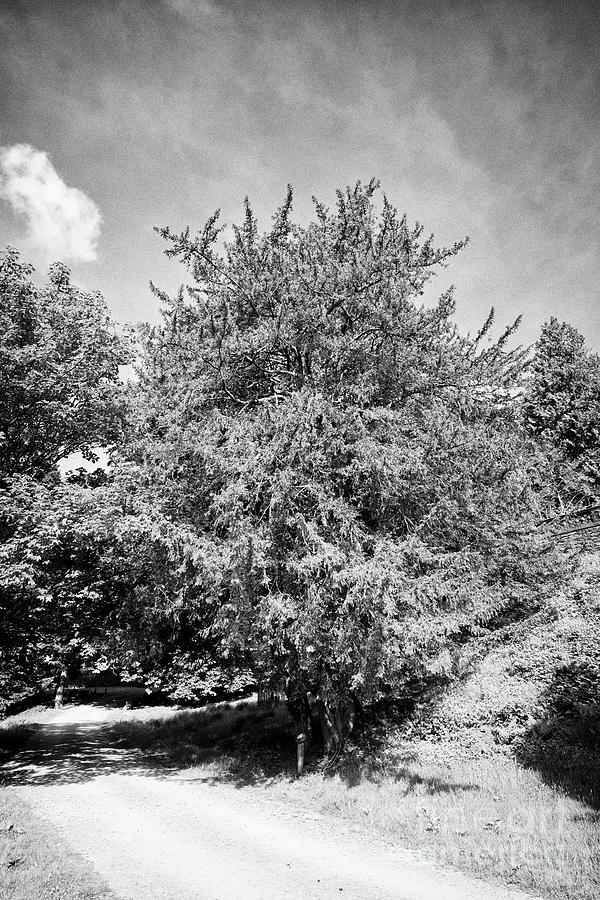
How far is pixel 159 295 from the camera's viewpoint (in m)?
13.6

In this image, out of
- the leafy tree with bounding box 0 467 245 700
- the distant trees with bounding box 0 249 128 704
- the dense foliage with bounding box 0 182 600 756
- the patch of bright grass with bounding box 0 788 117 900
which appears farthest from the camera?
the distant trees with bounding box 0 249 128 704

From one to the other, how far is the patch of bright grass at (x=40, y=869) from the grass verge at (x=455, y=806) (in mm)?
4257

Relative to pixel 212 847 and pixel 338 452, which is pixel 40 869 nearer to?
pixel 212 847

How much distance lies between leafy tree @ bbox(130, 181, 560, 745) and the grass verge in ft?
5.32

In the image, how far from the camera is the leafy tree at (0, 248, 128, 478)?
41.3 ft

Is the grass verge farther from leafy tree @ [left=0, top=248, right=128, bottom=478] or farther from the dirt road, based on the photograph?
leafy tree @ [left=0, top=248, right=128, bottom=478]

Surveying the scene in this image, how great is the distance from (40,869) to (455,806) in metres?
6.04

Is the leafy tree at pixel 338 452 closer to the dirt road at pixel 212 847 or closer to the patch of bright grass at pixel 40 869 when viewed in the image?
the dirt road at pixel 212 847

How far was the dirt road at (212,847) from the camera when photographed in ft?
18.9

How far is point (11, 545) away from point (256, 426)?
19.2 ft

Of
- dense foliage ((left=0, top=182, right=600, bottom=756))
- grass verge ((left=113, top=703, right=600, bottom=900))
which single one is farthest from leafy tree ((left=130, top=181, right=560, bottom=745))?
grass verge ((left=113, top=703, right=600, bottom=900))

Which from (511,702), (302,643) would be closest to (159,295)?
(302,643)

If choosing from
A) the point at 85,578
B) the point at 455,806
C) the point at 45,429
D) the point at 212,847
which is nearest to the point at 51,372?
the point at 45,429

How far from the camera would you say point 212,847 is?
23.9ft
